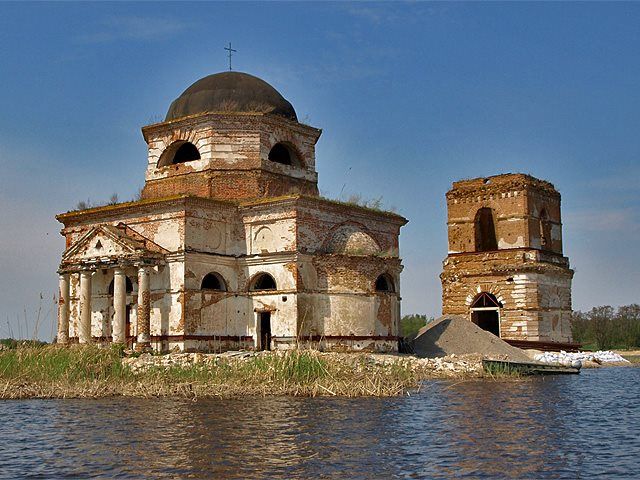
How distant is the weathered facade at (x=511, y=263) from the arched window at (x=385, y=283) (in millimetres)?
11196

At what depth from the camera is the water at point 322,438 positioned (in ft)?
33.6

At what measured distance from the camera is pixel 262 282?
2861cm

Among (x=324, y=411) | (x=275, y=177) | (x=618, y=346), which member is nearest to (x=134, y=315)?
(x=275, y=177)

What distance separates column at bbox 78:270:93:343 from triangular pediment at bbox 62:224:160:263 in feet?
1.97

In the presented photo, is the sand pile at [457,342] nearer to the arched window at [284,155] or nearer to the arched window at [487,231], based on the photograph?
the arched window at [284,155]

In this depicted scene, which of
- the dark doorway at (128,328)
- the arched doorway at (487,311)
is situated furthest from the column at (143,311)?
the arched doorway at (487,311)

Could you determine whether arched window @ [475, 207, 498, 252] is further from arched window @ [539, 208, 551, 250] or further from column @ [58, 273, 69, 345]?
column @ [58, 273, 69, 345]

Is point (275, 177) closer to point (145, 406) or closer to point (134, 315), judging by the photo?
point (134, 315)

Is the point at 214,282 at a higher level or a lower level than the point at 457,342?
higher

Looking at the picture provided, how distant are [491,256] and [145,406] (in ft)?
87.6

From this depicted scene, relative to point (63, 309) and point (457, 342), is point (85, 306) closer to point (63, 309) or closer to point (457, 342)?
point (63, 309)

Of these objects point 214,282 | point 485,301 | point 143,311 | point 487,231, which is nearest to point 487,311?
point 485,301

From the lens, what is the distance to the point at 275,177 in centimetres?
2991

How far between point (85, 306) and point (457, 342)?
13959 mm
